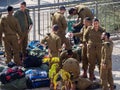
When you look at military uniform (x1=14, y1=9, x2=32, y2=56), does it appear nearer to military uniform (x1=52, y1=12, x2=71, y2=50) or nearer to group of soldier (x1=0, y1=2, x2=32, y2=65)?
group of soldier (x1=0, y1=2, x2=32, y2=65)

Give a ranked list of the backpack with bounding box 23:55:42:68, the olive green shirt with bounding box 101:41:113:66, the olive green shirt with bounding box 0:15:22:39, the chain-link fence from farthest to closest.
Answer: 1. the chain-link fence
2. the backpack with bounding box 23:55:42:68
3. the olive green shirt with bounding box 0:15:22:39
4. the olive green shirt with bounding box 101:41:113:66

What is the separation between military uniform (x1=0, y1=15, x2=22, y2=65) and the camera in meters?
12.5

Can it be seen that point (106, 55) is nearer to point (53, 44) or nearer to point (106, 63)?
point (106, 63)

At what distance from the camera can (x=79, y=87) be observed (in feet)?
35.8

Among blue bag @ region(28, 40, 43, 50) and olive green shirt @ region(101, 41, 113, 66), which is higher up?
olive green shirt @ region(101, 41, 113, 66)

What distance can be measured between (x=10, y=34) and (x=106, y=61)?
356 centimetres

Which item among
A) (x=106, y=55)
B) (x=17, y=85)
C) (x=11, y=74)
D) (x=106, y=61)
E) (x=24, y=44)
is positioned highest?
(x=106, y=55)

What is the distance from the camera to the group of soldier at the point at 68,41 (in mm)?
10562

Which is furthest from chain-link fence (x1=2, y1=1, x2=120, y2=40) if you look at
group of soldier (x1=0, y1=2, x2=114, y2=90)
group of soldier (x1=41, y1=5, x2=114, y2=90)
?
group of soldier (x1=41, y1=5, x2=114, y2=90)

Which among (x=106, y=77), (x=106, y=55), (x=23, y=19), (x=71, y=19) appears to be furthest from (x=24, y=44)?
→ (x=106, y=55)

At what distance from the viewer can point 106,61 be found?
34.1ft

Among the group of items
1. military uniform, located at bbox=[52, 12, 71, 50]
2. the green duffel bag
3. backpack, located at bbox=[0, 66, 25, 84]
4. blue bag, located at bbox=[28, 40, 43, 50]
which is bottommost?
the green duffel bag

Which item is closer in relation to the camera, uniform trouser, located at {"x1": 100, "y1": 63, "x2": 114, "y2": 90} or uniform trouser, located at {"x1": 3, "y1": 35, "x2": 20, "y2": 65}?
uniform trouser, located at {"x1": 100, "y1": 63, "x2": 114, "y2": 90}

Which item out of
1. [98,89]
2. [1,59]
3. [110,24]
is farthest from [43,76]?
[110,24]
